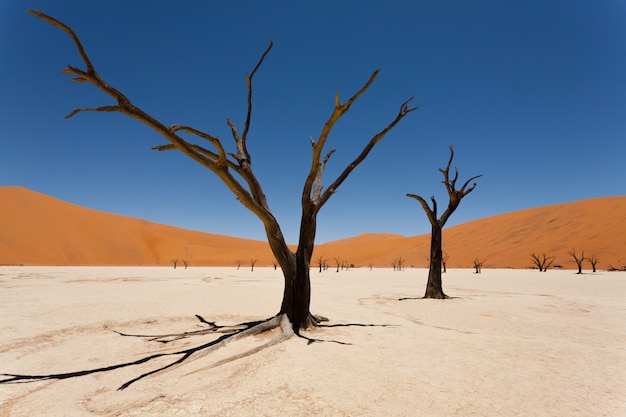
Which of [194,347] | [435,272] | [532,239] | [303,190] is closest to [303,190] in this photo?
[303,190]

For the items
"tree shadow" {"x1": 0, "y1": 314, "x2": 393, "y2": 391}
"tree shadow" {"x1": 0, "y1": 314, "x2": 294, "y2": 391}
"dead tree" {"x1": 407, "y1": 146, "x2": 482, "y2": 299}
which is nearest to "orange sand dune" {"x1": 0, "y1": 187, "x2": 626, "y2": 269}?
"dead tree" {"x1": 407, "y1": 146, "x2": 482, "y2": 299}

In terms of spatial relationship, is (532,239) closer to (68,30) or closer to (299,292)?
(299,292)

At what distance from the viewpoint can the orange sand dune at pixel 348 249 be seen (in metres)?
42.0

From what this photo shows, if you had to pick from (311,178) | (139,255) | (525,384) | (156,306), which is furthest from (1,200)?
(525,384)

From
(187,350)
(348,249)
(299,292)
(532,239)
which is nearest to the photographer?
(187,350)

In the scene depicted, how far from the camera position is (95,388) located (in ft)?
11.5

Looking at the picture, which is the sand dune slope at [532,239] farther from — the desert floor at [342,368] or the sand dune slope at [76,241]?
the desert floor at [342,368]

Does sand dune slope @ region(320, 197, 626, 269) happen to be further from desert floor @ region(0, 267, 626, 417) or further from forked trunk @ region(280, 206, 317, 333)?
forked trunk @ region(280, 206, 317, 333)

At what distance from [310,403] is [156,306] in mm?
7538

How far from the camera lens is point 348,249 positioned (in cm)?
7762

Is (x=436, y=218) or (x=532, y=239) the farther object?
(x=532, y=239)

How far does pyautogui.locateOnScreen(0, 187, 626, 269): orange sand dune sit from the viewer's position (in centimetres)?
4203

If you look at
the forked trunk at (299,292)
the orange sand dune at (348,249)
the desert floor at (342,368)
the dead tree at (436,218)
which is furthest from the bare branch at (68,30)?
the orange sand dune at (348,249)

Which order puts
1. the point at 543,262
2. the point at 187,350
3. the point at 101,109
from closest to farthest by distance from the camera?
the point at 101,109 → the point at 187,350 → the point at 543,262
